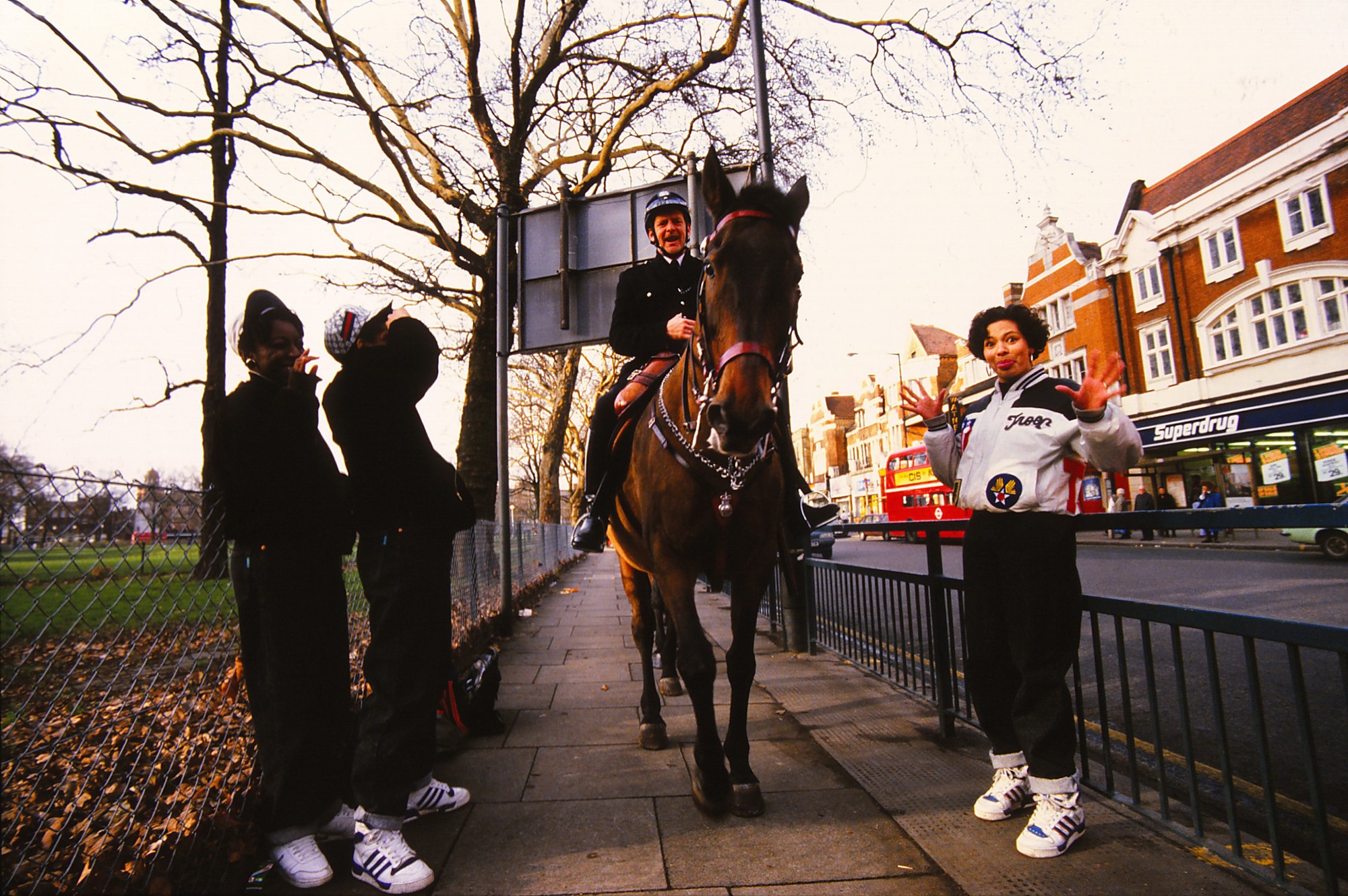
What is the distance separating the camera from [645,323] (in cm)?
391

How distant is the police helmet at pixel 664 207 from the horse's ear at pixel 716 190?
1038 millimetres

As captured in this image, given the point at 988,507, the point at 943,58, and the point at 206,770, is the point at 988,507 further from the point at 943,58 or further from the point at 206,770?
the point at 943,58

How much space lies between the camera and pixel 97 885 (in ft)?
6.62

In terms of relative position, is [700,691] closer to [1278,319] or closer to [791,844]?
[791,844]

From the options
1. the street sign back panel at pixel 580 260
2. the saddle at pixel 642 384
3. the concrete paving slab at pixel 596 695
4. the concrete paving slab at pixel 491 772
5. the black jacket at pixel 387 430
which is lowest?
the concrete paving slab at pixel 596 695

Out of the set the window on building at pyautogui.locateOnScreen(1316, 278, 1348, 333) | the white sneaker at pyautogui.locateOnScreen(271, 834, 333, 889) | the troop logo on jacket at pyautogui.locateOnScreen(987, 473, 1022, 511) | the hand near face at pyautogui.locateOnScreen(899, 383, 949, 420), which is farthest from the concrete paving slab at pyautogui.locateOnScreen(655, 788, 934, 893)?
the window on building at pyautogui.locateOnScreen(1316, 278, 1348, 333)

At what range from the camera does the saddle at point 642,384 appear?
3.64 meters

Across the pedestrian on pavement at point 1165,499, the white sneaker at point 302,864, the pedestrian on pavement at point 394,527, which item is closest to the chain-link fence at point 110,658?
the white sneaker at point 302,864

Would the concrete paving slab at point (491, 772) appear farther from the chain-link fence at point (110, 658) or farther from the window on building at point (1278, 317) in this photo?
the window on building at point (1278, 317)

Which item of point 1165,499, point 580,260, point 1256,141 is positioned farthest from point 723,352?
point 1256,141

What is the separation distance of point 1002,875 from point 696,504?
1.68 meters

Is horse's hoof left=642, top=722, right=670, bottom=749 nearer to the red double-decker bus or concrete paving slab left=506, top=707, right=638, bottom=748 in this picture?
concrete paving slab left=506, top=707, right=638, bottom=748

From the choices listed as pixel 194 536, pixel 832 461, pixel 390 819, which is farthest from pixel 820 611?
pixel 832 461

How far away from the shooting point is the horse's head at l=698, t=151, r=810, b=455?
230 centimetres
